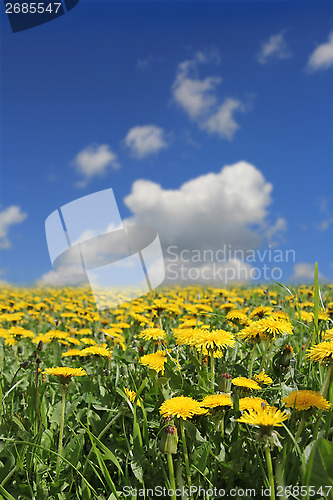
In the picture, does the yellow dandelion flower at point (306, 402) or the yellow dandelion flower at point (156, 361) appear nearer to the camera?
the yellow dandelion flower at point (306, 402)

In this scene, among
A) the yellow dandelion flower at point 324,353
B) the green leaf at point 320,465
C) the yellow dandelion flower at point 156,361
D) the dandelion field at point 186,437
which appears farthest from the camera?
the yellow dandelion flower at point 156,361

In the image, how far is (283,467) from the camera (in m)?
1.21

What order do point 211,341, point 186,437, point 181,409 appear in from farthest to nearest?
point 211,341, point 186,437, point 181,409

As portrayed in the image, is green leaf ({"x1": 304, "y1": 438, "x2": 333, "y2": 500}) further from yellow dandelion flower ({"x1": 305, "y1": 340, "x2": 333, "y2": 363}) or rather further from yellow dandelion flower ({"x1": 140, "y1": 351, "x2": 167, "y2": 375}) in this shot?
yellow dandelion flower ({"x1": 140, "y1": 351, "x2": 167, "y2": 375})

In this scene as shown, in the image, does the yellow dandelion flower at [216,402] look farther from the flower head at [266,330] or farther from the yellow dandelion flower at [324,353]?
the flower head at [266,330]

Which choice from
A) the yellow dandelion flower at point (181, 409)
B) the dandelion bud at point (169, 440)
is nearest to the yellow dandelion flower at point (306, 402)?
the yellow dandelion flower at point (181, 409)

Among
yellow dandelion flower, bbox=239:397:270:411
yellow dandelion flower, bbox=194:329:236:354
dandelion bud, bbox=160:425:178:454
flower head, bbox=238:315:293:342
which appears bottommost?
dandelion bud, bbox=160:425:178:454

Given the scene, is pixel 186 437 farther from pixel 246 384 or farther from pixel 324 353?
pixel 324 353

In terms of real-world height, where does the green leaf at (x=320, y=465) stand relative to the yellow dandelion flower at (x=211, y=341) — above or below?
below

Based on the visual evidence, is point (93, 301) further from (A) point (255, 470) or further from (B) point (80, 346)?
(A) point (255, 470)

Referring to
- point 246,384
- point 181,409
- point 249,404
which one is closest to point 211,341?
point 246,384

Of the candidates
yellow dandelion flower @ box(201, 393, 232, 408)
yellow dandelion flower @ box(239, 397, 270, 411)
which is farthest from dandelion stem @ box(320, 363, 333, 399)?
yellow dandelion flower @ box(201, 393, 232, 408)

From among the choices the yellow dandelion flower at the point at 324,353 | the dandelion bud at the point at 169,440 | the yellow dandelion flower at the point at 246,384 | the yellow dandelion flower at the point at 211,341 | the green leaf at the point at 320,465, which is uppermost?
the yellow dandelion flower at the point at 211,341

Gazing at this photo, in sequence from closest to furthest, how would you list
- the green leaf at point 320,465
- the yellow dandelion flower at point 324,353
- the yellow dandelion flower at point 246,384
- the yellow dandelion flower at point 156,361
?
the green leaf at point 320,465 < the yellow dandelion flower at point 324,353 < the yellow dandelion flower at point 246,384 < the yellow dandelion flower at point 156,361
